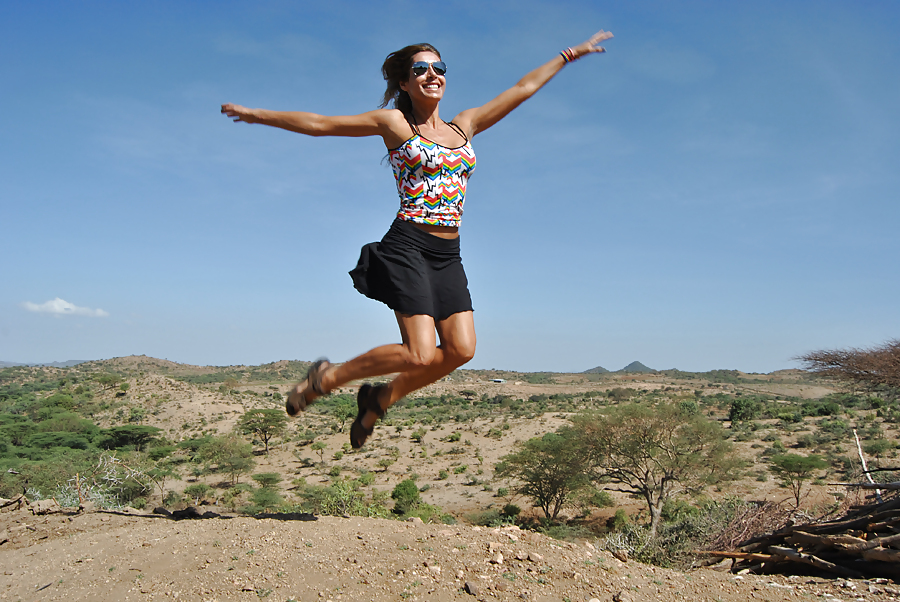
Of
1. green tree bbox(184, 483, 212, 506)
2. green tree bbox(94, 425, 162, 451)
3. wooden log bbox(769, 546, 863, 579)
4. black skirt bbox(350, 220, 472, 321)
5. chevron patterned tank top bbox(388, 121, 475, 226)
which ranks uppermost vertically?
chevron patterned tank top bbox(388, 121, 475, 226)

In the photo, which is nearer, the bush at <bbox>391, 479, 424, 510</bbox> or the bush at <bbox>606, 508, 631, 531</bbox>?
the bush at <bbox>391, 479, 424, 510</bbox>

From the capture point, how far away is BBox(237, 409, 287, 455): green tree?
42.2 meters

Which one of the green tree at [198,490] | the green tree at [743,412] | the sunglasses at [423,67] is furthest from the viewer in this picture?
the green tree at [743,412]

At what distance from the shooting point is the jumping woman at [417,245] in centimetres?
357

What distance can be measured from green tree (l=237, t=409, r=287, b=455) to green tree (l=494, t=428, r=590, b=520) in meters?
19.1

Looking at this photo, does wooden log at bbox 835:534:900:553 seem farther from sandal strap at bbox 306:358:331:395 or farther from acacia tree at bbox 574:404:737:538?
acacia tree at bbox 574:404:737:538

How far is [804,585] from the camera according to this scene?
21.0 feet

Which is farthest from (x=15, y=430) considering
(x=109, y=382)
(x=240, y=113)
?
(x=240, y=113)

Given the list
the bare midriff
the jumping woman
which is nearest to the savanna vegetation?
the jumping woman

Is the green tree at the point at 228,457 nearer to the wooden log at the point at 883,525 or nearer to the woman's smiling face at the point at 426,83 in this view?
the wooden log at the point at 883,525

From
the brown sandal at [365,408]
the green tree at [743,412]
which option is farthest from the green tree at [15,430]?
the green tree at [743,412]

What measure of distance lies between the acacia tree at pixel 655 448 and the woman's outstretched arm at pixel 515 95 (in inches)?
1026

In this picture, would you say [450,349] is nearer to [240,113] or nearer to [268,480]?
[240,113]

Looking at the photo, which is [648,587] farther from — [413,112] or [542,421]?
[542,421]
